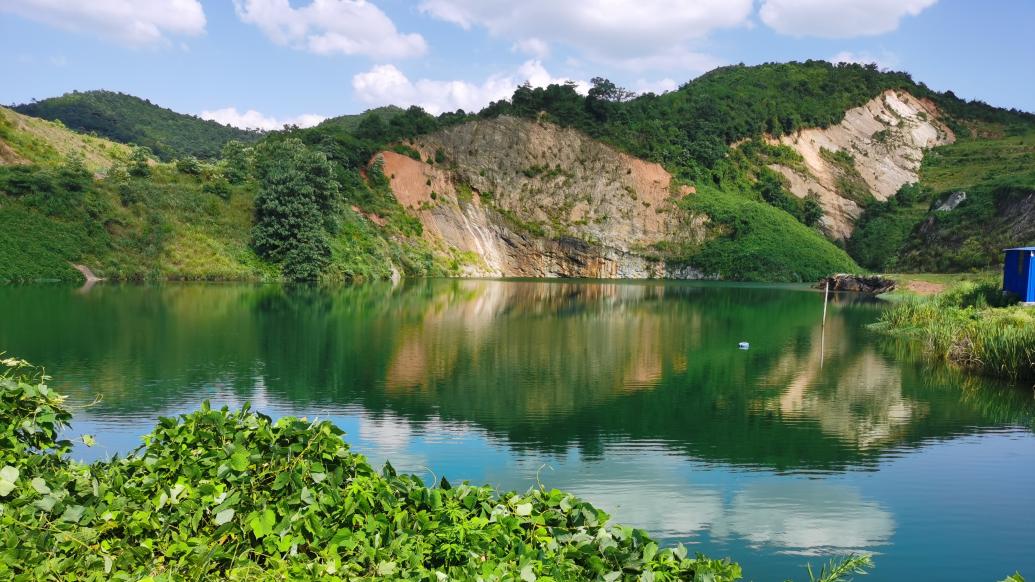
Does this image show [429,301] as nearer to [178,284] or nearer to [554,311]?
[554,311]

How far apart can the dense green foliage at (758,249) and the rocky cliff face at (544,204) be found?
1.79 meters

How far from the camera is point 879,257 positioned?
87.4 m

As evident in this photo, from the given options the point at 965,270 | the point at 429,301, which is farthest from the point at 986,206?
the point at 429,301

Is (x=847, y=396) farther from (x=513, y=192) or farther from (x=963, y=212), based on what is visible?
(x=963, y=212)

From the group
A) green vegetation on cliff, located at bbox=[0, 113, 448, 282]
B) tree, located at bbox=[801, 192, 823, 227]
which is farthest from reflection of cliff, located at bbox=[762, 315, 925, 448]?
tree, located at bbox=[801, 192, 823, 227]

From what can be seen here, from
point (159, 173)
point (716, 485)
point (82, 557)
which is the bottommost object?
point (716, 485)

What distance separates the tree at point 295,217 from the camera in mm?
55188

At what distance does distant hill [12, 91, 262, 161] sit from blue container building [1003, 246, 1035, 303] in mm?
99306

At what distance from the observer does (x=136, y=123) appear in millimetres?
120062

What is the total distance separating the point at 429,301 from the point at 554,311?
7.46 metres

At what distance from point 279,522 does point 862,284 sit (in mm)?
63430

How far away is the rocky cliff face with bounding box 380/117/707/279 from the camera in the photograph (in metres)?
77.4

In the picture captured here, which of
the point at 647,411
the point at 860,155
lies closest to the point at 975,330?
the point at 647,411

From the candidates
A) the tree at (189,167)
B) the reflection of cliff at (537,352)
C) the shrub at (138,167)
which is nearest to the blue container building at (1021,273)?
the reflection of cliff at (537,352)
